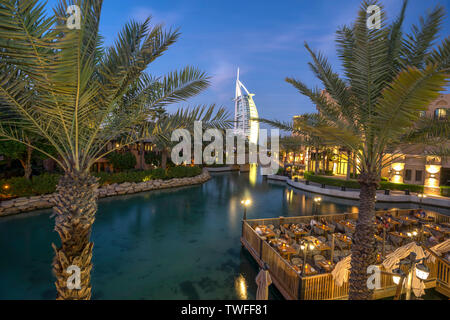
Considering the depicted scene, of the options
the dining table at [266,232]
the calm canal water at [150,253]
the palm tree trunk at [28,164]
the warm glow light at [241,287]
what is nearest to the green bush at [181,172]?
the calm canal water at [150,253]

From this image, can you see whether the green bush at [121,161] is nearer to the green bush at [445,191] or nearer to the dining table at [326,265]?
the dining table at [326,265]

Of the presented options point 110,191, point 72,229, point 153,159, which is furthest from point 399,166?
point 72,229

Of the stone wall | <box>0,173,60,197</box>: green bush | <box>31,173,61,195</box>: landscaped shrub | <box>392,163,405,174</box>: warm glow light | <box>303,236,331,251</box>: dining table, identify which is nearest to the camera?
<box>303,236,331,251</box>: dining table

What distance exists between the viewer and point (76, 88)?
3504mm

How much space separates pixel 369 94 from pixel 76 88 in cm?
601

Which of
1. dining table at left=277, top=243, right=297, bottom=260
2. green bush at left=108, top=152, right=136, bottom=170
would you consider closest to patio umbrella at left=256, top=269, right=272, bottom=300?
dining table at left=277, top=243, right=297, bottom=260

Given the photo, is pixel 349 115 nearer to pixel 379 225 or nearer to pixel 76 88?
pixel 76 88

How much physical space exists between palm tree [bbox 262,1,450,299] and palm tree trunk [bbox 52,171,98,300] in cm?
508

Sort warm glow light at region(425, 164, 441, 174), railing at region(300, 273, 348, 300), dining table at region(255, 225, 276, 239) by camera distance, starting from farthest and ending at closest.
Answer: warm glow light at region(425, 164, 441, 174), dining table at region(255, 225, 276, 239), railing at region(300, 273, 348, 300)

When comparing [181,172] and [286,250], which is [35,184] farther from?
[286,250]

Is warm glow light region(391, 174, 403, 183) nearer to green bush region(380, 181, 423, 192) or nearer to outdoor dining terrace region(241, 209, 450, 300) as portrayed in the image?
green bush region(380, 181, 423, 192)

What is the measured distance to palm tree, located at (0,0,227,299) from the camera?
2836 millimetres

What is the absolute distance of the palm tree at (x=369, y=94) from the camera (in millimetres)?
4467
